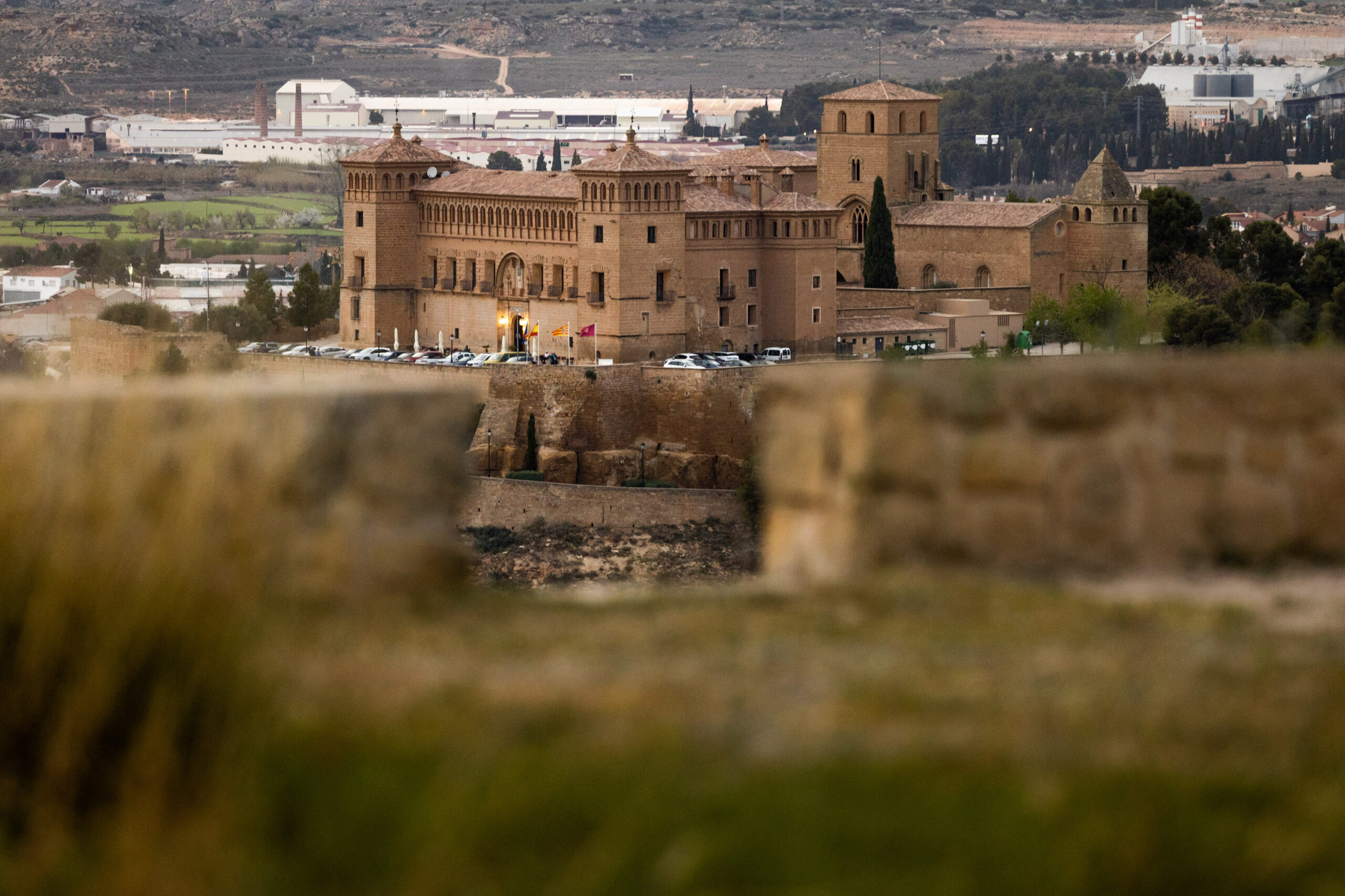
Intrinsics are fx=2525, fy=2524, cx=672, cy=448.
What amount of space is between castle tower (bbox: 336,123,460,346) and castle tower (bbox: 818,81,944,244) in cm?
888

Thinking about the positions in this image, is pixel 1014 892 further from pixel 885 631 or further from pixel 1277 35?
pixel 1277 35

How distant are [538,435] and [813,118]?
8641 cm

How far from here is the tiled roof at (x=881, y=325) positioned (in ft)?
142

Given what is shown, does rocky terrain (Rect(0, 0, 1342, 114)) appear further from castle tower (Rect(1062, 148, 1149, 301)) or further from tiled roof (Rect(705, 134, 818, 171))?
castle tower (Rect(1062, 148, 1149, 301))

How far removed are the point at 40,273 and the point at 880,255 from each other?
30.4m

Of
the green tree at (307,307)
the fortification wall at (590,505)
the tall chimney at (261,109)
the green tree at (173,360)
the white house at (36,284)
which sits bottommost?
the fortification wall at (590,505)

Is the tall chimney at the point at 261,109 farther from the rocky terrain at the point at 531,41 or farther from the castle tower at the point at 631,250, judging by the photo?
the castle tower at the point at 631,250

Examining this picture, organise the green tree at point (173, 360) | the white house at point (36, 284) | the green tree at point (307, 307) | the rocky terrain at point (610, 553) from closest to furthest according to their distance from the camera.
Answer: the green tree at point (173, 360)
the rocky terrain at point (610, 553)
the green tree at point (307, 307)
the white house at point (36, 284)

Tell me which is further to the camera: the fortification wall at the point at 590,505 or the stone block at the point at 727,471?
the stone block at the point at 727,471

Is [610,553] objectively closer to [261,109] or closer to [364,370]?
[364,370]

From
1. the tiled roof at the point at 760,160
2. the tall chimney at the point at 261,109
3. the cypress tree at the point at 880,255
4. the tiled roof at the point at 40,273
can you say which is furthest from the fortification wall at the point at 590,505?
the tall chimney at the point at 261,109

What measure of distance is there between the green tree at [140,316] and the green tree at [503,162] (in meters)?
48.6

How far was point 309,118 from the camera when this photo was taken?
5320 inches

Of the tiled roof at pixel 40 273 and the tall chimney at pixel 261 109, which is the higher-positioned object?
the tall chimney at pixel 261 109
